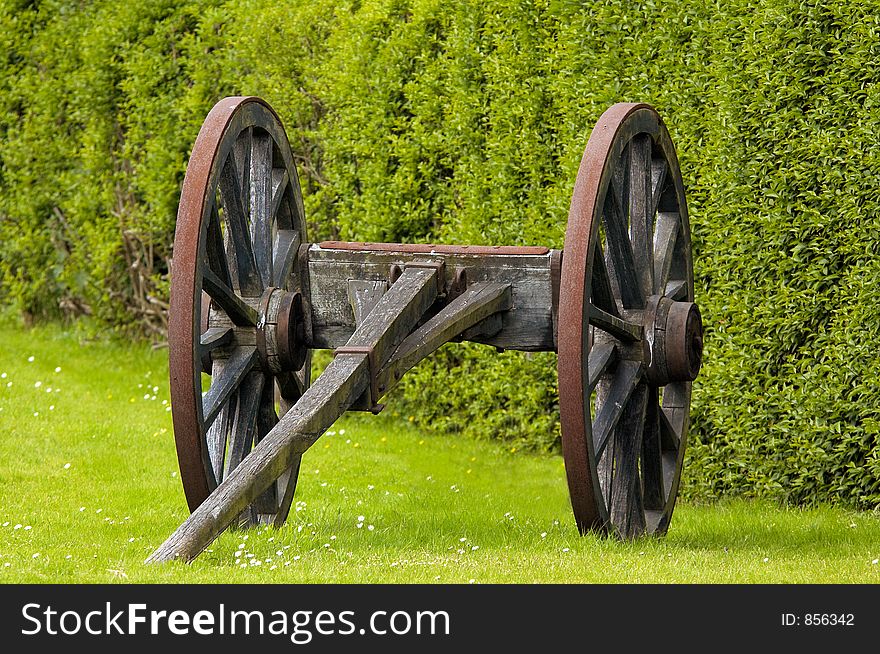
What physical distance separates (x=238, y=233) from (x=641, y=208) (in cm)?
161

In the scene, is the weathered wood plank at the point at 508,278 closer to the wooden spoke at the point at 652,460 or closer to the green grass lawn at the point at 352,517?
the wooden spoke at the point at 652,460

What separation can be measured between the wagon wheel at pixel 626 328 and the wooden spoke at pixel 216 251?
1412mm

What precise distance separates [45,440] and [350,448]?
70.1 inches

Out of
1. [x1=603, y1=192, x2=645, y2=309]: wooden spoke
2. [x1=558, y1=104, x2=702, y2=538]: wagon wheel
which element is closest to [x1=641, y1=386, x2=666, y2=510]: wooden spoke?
[x1=558, y1=104, x2=702, y2=538]: wagon wheel

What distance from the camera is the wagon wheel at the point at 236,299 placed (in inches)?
187

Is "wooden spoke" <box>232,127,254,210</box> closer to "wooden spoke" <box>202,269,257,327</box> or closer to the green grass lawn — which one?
"wooden spoke" <box>202,269,257,327</box>

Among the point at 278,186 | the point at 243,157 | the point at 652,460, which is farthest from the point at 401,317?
the point at 652,460

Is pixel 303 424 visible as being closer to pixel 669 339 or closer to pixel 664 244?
pixel 669 339

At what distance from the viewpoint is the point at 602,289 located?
16.3 ft

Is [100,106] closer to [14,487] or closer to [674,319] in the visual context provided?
[14,487]

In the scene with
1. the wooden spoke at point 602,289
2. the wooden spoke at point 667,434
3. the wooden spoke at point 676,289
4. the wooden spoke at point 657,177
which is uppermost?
the wooden spoke at point 657,177

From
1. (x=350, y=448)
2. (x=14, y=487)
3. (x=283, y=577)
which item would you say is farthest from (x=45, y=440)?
(x=283, y=577)

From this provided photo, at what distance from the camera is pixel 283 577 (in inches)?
169

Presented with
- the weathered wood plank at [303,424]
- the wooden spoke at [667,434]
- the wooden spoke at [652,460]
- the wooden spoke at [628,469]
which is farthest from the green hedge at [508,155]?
the weathered wood plank at [303,424]
